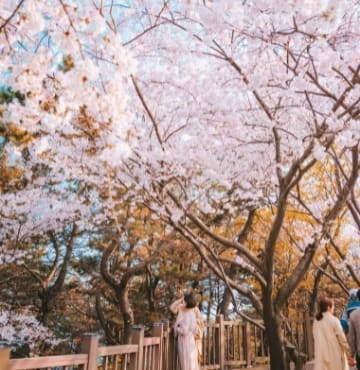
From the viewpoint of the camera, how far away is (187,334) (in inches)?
254

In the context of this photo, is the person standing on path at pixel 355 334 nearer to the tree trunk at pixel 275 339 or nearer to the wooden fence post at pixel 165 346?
the tree trunk at pixel 275 339

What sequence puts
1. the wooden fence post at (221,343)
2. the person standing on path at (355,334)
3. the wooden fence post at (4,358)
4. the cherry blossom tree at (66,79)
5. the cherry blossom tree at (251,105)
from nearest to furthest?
the cherry blossom tree at (66,79)
the wooden fence post at (4,358)
the cherry blossom tree at (251,105)
the person standing on path at (355,334)
the wooden fence post at (221,343)

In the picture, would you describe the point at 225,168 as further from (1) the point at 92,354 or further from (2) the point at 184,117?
(1) the point at 92,354

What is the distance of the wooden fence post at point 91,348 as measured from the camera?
4301mm

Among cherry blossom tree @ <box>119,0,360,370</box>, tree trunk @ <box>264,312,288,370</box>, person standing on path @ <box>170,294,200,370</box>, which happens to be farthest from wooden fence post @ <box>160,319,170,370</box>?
tree trunk @ <box>264,312,288,370</box>

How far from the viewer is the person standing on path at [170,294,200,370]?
6336 millimetres

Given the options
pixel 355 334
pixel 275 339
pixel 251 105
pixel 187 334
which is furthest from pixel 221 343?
pixel 251 105

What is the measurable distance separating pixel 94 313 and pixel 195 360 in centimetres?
1035

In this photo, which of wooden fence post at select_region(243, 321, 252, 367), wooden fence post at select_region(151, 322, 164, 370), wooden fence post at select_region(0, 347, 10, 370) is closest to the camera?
wooden fence post at select_region(0, 347, 10, 370)

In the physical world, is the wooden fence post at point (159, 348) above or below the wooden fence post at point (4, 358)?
above

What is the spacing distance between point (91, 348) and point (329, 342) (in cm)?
312

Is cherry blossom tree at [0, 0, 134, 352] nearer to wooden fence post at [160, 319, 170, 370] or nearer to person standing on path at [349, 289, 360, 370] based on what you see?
wooden fence post at [160, 319, 170, 370]

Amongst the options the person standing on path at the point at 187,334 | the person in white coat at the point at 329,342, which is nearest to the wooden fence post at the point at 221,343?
the person standing on path at the point at 187,334

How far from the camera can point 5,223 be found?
1046 cm
